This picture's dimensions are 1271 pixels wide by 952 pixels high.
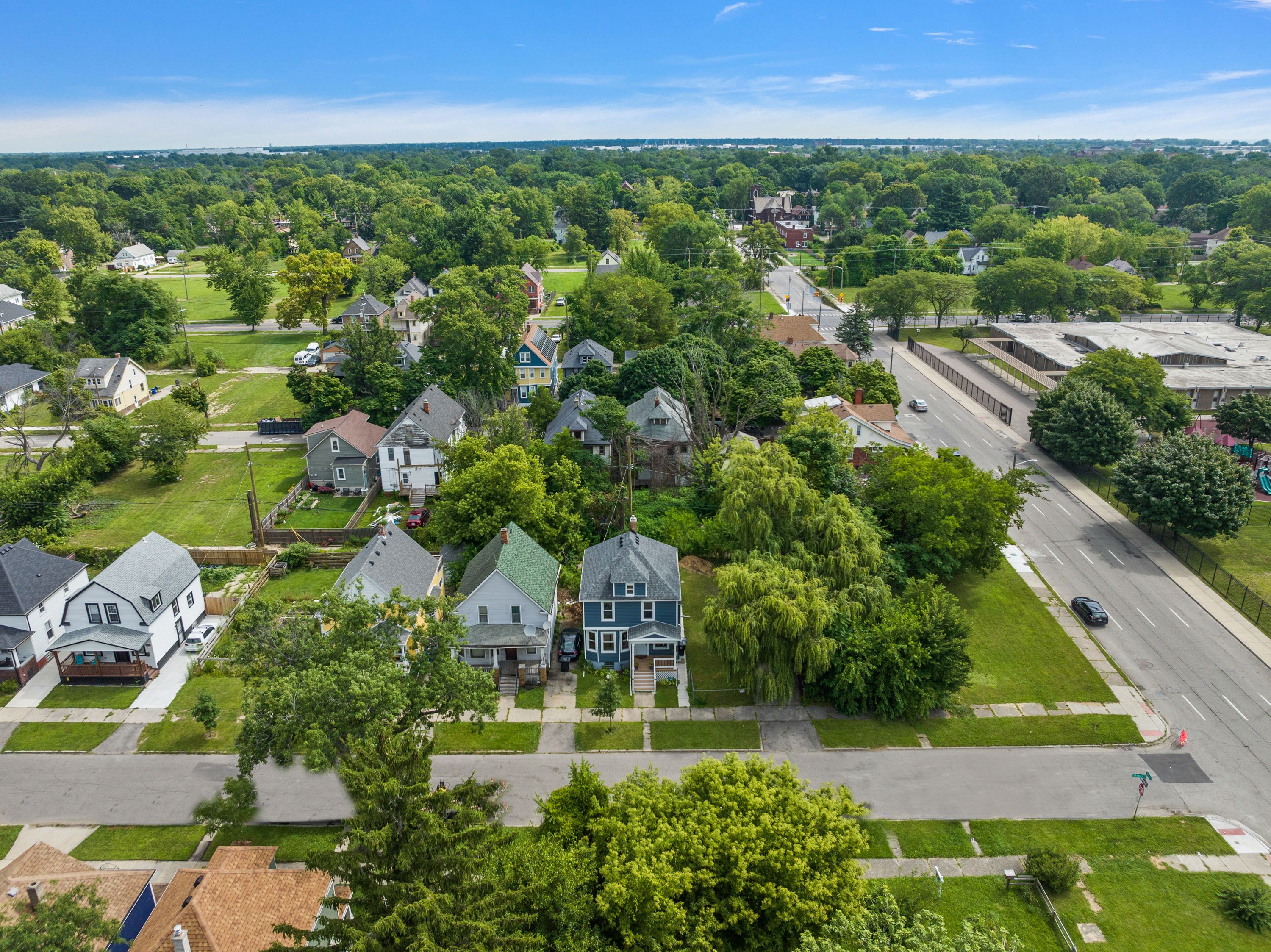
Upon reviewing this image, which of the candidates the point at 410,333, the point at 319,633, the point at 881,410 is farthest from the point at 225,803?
the point at 410,333

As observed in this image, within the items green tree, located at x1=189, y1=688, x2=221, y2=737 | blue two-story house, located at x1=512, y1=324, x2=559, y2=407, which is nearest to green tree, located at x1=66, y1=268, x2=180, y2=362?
blue two-story house, located at x1=512, y1=324, x2=559, y2=407

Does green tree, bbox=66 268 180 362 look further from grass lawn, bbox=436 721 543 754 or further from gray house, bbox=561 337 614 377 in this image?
grass lawn, bbox=436 721 543 754

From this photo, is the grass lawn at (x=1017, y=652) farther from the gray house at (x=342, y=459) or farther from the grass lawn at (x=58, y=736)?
the gray house at (x=342, y=459)

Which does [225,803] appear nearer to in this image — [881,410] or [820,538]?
[820,538]

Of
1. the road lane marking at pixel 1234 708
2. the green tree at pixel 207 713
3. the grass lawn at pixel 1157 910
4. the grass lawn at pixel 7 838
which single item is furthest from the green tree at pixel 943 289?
the grass lawn at pixel 7 838

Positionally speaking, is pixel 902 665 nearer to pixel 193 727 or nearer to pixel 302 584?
pixel 193 727

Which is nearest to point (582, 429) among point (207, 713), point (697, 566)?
point (697, 566)
